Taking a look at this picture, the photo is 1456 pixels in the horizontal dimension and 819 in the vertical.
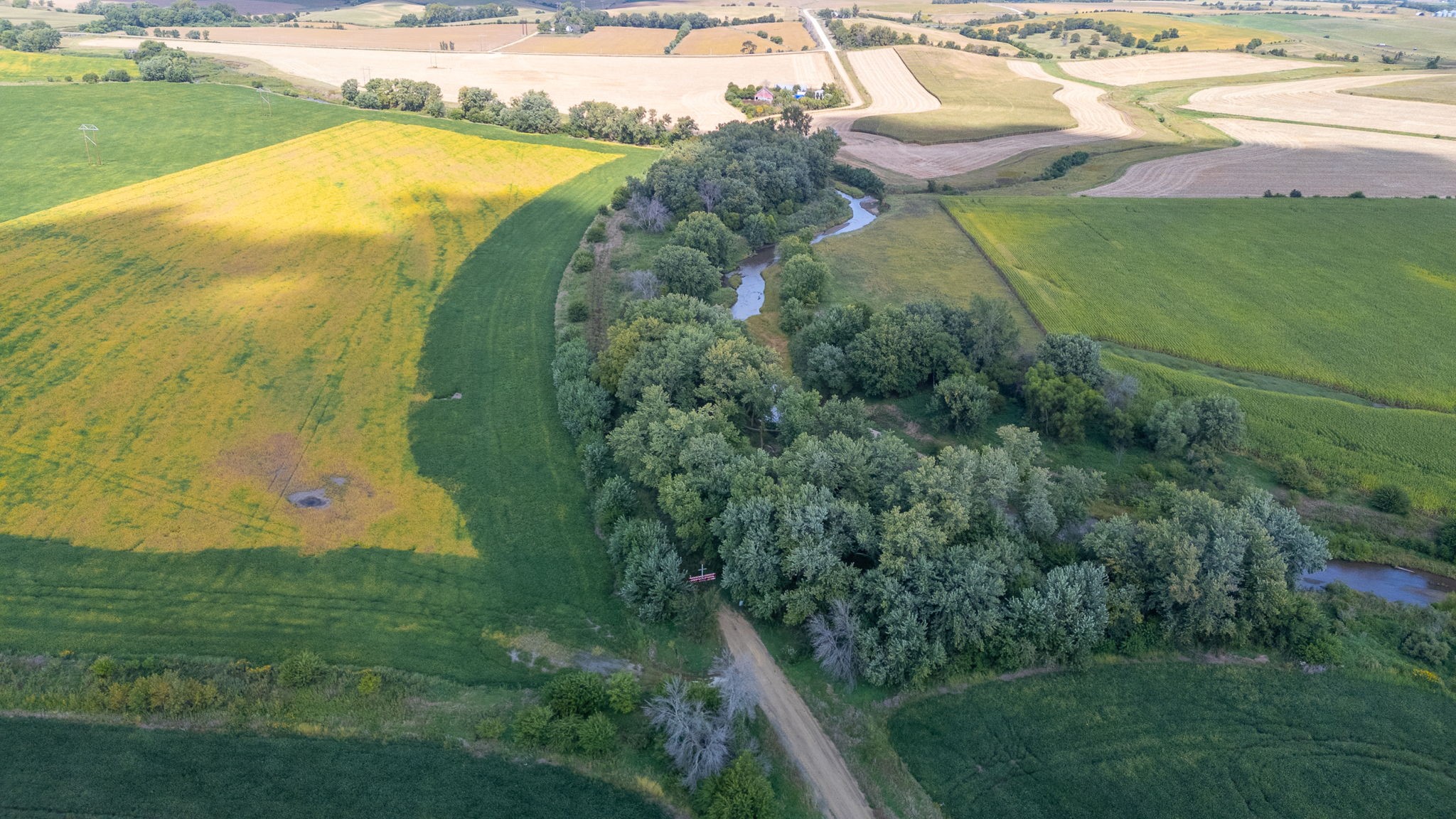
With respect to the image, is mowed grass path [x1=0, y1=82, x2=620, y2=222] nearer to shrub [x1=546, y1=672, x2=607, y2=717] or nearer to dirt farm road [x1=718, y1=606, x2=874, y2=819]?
shrub [x1=546, y1=672, x2=607, y2=717]

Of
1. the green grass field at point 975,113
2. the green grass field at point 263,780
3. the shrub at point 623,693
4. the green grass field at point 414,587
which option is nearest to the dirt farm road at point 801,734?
the shrub at point 623,693

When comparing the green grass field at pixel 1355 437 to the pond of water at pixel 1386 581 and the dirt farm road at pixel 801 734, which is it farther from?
the dirt farm road at pixel 801 734

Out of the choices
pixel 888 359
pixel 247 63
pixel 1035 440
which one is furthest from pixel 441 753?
pixel 247 63

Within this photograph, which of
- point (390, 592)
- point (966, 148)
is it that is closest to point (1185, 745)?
point (390, 592)

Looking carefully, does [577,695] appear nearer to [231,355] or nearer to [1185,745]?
[1185,745]

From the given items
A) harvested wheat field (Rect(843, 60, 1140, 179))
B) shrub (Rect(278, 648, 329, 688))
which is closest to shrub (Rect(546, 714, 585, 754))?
shrub (Rect(278, 648, 329, 688))
